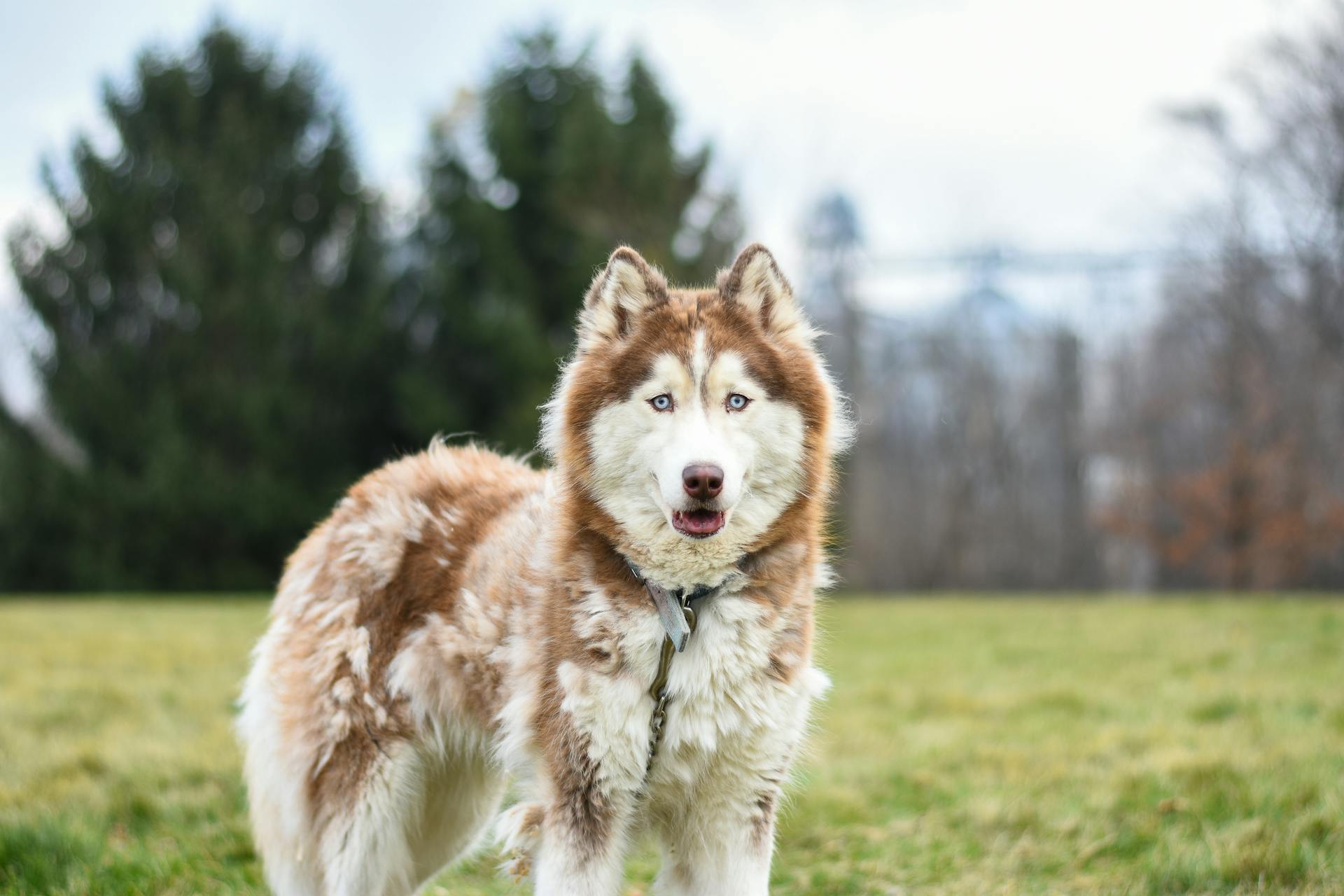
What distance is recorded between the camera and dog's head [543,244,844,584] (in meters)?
2.86

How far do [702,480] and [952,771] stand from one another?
338 centimetres

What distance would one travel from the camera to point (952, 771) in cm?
550

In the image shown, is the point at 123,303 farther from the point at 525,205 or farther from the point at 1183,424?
the point at 1183,424

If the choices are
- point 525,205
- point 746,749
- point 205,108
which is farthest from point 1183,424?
point 205,108

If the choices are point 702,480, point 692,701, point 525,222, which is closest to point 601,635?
point 692,701

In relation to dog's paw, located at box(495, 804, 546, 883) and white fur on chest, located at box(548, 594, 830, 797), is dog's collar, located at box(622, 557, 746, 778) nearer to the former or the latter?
white fur on chest, located at box(548, 594, 830, 797)

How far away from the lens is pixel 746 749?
9.55ft

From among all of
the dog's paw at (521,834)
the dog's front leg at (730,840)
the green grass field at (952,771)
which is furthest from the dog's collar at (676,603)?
the green grass field at (952,771)

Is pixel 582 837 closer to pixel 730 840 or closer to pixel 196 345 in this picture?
pixel 730 840

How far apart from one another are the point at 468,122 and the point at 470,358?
3.91 meters

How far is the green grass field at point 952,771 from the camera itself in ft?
12.8

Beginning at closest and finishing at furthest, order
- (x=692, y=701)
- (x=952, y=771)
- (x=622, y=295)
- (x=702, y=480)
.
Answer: (x=702, y=480), (x=692, y=701), (x=622, y=295), (x=952, y=771)

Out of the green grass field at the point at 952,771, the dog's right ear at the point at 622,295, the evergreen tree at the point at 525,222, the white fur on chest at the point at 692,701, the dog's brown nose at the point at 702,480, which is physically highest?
the evergreen tree at the point at 525,222

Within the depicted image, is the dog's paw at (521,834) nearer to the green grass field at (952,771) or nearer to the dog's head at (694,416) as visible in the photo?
the dog's head at (694,416)
